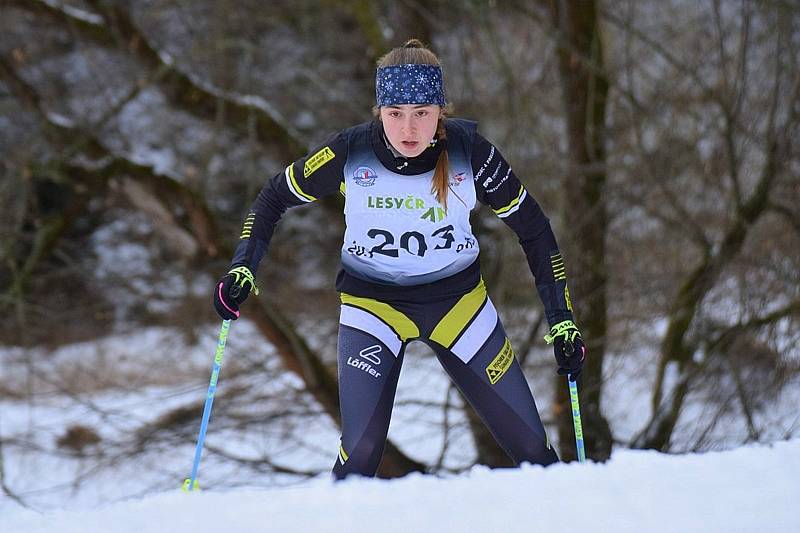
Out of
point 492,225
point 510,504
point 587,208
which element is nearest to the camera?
point 510,504

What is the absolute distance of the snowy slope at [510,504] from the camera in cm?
253

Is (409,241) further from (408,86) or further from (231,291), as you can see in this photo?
(231,291)

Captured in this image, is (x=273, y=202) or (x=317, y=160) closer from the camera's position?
(x=317, y=160)

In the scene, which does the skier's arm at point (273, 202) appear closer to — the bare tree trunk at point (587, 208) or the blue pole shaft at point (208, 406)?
the blue pole shaft at point (208, 406)

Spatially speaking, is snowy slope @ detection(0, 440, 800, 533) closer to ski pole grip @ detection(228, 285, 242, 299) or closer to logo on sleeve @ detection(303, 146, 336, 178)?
ski pole grip @ detection(228, 285, 242, 299)

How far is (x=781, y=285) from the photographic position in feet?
22.4

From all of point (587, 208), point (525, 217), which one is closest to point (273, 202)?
point (525, 217)

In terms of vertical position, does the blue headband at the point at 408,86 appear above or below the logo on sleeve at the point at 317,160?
above

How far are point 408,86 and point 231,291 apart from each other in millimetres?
938

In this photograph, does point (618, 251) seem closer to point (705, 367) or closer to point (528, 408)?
point (705, 367)

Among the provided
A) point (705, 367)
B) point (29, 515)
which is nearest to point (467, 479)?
point (29, 515)

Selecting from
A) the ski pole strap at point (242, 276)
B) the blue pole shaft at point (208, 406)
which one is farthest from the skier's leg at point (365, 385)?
the blue pole shaft at point (208, 406)

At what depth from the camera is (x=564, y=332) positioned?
329cm

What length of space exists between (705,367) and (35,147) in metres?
6.32
